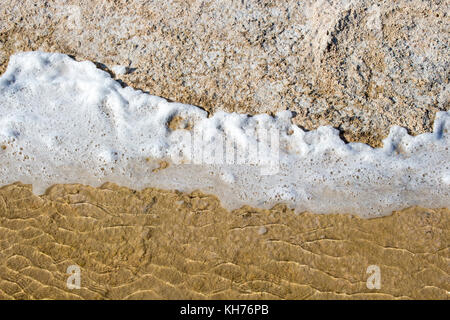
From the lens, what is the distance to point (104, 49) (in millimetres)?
2967

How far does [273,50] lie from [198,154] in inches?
37.8

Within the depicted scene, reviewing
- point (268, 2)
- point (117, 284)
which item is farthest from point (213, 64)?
point (117, 284)

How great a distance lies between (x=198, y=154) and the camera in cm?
263

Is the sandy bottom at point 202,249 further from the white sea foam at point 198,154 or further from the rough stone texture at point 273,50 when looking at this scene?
the rough stone texture at point 273,50

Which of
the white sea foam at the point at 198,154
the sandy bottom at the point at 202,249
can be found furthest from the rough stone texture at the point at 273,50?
the sandy bottom at the point at 202,249

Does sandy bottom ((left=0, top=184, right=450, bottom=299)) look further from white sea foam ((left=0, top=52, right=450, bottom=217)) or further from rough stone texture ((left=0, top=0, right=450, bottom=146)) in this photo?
rough stone texture ((left=0, top=0, right=450, bottom=146))

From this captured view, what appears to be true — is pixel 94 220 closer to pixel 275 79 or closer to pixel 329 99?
pixel 275 79

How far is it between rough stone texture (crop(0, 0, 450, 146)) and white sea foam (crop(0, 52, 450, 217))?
0.12 meters

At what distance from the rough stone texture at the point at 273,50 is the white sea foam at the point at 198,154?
12 cm

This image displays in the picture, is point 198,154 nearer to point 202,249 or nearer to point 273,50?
point 202,249

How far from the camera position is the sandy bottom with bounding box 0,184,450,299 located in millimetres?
2238

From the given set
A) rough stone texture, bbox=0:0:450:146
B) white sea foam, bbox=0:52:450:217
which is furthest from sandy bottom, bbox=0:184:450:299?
rough stone texture, bbox=0:0:450:146

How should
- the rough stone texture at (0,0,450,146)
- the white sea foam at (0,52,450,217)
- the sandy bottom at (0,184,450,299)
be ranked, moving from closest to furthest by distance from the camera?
the sandy bottom at (0,184,450,299) → the white sea foam at (0,52,450,217) → the rough stone texture at (0,0,450,146)

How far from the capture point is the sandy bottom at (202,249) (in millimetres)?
2238
